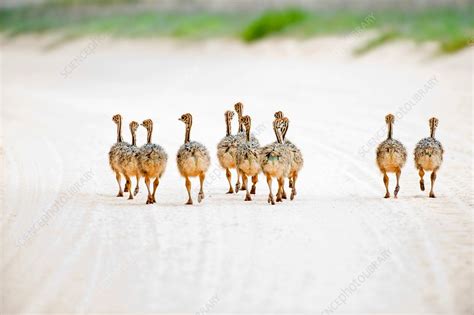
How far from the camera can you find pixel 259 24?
49.0m

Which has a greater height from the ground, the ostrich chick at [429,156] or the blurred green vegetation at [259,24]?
the blurred green vegetation at [259,24]

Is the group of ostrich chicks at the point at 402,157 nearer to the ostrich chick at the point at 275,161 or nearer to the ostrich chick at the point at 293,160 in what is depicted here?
the ostrich chick at the point at 293,160

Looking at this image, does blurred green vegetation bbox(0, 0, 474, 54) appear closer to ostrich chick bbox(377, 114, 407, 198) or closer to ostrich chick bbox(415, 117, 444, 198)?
ostrich chick bbox(415, 117, 444, 198)

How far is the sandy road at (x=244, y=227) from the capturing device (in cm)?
1016

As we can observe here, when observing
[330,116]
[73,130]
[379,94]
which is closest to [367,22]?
[379,94]

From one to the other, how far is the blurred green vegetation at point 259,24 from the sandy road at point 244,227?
10.6 meters

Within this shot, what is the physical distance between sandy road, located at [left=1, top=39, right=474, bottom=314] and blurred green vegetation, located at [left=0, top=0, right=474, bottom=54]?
10.6 metres

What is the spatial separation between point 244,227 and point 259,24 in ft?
121

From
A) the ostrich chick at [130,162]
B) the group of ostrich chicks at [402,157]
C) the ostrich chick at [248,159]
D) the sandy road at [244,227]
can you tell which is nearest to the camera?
the sandy road at [244,227]

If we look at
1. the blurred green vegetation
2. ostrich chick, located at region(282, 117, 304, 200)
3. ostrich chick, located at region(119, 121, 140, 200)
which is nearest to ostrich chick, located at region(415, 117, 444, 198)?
ostrich chick, located at region(282, 117, 304, 200)

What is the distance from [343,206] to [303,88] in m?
18.6

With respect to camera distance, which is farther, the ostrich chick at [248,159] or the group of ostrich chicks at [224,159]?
the ostrich chick at [248,159]

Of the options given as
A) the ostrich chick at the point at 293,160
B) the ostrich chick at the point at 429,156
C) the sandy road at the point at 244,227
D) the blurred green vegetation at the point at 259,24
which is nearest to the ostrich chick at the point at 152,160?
the sandy road at the point at 244,227

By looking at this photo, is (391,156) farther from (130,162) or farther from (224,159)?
(130,162)
